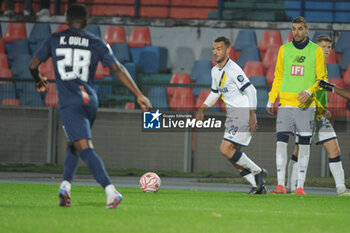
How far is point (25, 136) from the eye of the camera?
15312mm

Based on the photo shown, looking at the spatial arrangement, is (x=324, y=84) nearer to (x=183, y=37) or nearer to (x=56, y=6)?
(x=183, y=37)

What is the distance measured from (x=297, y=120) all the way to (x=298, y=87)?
456 mm

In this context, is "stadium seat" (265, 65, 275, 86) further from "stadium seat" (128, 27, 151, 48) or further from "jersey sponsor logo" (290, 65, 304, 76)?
"jersey sponsor logo" (290, 65, 304, 76)

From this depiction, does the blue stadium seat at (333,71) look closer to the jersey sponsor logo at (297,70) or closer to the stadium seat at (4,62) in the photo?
the jersey sponsor logo at (297,70)

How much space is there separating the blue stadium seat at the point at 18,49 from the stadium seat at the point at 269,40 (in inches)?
254

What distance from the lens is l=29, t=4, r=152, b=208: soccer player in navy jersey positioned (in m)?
6.55

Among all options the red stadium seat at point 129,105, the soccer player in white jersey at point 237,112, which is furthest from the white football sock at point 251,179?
the red stadium seat at point 129,105

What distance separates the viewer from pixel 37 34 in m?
19.8

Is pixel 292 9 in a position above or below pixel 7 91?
above

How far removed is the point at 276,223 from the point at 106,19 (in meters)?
15.1

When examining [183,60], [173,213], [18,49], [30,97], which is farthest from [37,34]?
[173,213]

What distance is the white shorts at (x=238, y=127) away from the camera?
966 cm

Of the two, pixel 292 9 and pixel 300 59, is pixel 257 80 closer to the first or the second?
pixel 292 9

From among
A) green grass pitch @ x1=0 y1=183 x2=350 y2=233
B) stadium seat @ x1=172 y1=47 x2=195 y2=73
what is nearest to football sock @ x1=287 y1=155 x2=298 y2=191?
A: green grass pitch @ x1=0 y1=183 x2=350 y2=233
